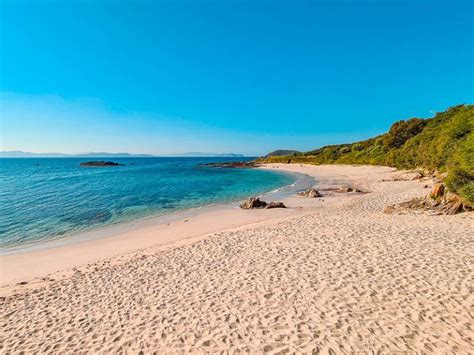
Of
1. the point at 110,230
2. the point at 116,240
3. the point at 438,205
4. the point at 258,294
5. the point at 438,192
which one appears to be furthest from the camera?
the point at 110,230

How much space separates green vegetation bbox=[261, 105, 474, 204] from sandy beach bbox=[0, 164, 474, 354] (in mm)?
2697

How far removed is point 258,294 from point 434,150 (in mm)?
30501

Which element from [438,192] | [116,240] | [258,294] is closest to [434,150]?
[438,192]

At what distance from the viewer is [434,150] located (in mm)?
28094

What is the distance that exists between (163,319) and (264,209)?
590 inches

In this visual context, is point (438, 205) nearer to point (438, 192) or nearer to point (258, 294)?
point (438, 192)

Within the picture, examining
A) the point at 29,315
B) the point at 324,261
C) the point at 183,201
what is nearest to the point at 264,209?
the point at 183,201

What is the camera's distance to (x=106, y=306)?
679 centimetres

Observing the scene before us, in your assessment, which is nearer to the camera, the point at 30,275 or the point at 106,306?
the point at 106,306

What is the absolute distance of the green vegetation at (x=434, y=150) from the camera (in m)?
13.6

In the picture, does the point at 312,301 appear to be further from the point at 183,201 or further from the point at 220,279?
the point at 183,201

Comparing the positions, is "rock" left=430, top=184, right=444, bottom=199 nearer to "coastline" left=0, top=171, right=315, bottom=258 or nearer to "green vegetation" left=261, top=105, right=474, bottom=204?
"green vegetation" left=261, top=105, right=474, bottom=204

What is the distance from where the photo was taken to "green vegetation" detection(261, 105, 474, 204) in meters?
13.6

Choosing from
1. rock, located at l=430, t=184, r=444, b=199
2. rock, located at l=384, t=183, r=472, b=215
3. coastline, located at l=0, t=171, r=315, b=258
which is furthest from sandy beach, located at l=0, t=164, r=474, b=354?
rock, located at l=430, t=184, r=444, b=199
